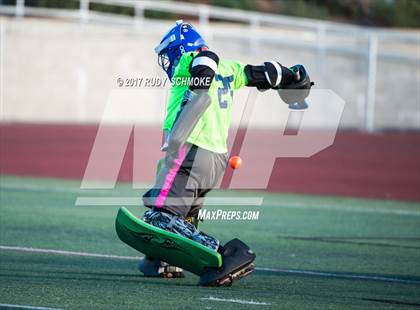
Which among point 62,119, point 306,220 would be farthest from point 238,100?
point 306,220

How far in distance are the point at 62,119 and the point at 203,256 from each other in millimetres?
14626

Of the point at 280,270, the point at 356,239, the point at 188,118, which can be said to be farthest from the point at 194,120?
the point at 356,239

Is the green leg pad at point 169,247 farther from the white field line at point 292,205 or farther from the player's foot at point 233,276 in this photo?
the white field line at point 292,205

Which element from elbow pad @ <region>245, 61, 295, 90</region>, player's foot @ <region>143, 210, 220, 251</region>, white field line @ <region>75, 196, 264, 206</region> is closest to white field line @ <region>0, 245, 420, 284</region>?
player's foot @ <region>143, 210, 220, 251</region>

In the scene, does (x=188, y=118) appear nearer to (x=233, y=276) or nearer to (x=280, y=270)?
(x=233, y=276)

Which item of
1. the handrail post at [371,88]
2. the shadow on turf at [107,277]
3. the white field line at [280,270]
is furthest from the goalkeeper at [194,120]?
the handrail post at [371,88]

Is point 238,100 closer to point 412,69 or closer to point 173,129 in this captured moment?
point 412,69

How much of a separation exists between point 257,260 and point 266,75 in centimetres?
227

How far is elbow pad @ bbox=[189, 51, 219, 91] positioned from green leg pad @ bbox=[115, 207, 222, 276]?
1070 millimetres

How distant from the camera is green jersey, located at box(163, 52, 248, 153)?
291 inches

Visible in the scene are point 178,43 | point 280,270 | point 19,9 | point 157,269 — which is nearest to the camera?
point 178,43

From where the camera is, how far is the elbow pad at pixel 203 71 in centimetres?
707

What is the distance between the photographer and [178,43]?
7566mm

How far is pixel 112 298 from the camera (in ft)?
22.0
